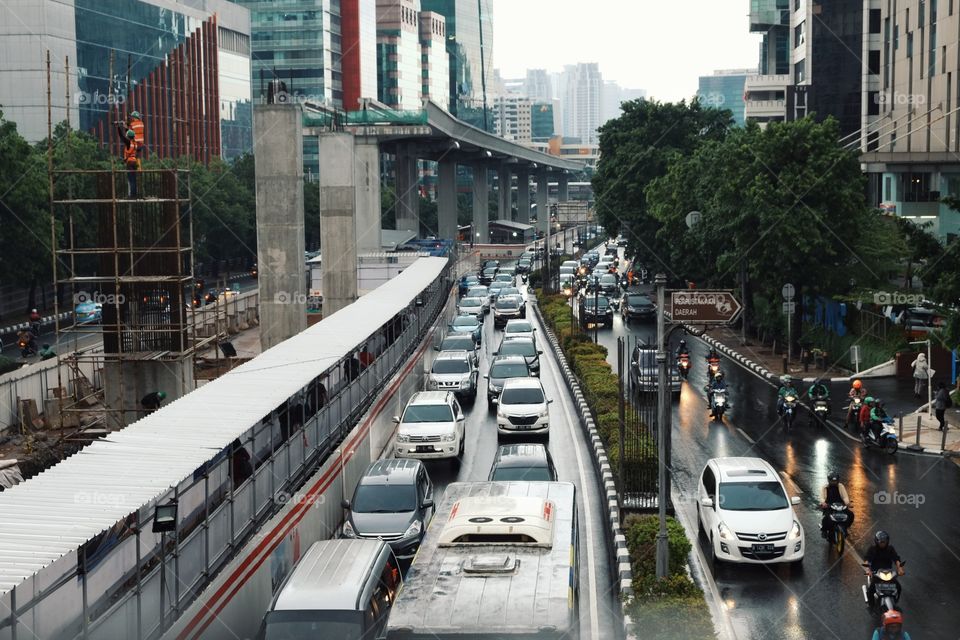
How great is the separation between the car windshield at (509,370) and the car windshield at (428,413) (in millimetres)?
8208

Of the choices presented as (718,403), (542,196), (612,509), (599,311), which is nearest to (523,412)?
(718,403)

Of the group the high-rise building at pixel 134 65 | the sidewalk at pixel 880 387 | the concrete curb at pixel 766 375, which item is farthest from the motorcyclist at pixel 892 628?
the high-rise building at pixel 134 65

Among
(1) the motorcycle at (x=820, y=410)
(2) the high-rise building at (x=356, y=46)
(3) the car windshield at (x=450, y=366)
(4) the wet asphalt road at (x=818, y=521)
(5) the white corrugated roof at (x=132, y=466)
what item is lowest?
(4) the wet asphalt road at (x=818, y=521)

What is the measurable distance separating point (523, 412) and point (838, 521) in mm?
10568

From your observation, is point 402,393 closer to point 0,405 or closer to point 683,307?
point 0,405

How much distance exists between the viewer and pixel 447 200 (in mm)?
106062

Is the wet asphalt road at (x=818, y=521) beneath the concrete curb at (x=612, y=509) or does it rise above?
beneath

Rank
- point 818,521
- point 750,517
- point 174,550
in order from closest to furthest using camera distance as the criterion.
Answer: point 174,550 → point 750,517 → point 818,521

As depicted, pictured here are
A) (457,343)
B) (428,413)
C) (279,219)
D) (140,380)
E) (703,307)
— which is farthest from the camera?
(457,343)

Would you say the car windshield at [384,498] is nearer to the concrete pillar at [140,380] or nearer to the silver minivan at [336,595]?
the silver minivan at [336,595]

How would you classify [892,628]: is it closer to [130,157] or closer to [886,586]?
[886,586]

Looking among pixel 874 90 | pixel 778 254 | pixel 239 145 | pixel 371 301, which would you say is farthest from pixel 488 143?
pixel 371 301

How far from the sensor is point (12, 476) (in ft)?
71.3

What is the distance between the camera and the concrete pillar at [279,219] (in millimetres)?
35562
